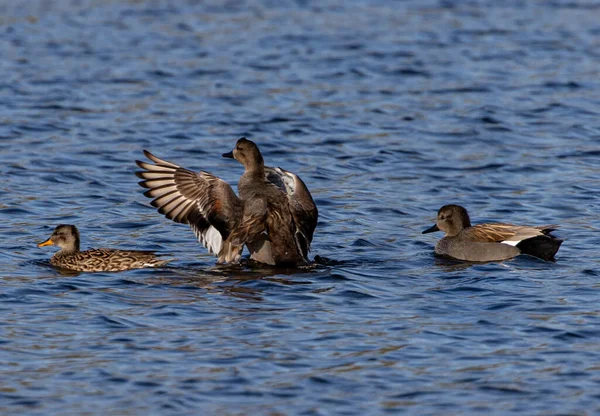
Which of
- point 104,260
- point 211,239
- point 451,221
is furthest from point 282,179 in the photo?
point 104,260

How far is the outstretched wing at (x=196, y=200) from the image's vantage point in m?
10.8

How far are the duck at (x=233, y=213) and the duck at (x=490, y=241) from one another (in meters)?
1.43

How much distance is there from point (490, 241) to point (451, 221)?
2.12 ft

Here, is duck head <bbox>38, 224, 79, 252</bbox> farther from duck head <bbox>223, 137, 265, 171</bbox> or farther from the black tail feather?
the black tail feather

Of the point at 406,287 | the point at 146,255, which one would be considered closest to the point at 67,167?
the point at 146,255

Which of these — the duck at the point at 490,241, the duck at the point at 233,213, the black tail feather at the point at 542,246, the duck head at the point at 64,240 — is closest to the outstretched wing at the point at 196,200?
the duck at the point at 233,213

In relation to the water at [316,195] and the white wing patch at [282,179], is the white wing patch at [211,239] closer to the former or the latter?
the water at [316,195]

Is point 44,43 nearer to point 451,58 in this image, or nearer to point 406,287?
point 451,58

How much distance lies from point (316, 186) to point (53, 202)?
10.4ft

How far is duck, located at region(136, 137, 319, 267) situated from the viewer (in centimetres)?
1079

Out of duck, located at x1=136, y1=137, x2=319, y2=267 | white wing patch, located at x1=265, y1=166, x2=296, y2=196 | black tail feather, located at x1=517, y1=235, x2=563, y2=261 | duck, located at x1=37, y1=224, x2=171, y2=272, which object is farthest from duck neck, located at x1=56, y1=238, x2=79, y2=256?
black tail feather, located at x1=517, y1=235, x2=563, y2=261

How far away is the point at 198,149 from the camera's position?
16.0 meters

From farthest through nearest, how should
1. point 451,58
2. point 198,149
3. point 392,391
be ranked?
point 451,58 → point 198,149 → point 392,391

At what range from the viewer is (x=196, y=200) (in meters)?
10.9
